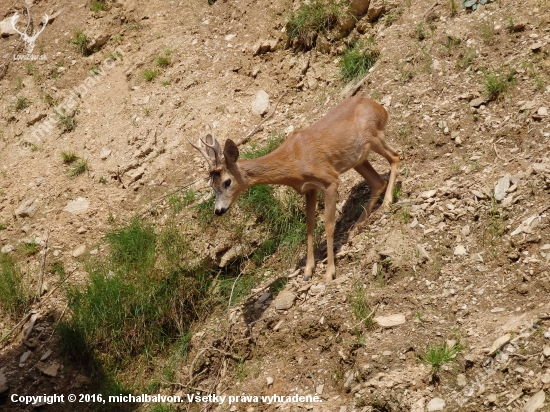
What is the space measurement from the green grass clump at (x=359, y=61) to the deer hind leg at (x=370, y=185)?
1909 millimetres

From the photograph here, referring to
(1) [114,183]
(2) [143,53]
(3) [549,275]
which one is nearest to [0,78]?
(2) [143,53]

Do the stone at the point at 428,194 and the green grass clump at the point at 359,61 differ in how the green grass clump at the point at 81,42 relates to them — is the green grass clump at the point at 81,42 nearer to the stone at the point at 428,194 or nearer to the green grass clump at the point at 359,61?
the green grass clump at the point at 359,61

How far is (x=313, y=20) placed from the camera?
401 inches

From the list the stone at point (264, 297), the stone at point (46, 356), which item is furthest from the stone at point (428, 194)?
the stone at point (46, 356)

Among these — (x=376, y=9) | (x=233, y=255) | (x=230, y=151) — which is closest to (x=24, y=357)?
(x=233, y=255)

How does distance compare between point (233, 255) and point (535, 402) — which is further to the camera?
point (233, 255)

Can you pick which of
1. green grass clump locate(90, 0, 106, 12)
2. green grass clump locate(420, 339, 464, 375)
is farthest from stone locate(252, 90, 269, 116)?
green grass clump locate(420, 339, 464, 375)

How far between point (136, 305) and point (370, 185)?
10.0 ft

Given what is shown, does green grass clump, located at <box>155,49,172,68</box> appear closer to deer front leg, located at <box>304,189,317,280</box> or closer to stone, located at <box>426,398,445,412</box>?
deer front leg, located at <box>304,189,317,280</box>

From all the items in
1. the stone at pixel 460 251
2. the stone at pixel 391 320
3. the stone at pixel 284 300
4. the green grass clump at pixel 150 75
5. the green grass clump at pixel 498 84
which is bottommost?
the stone at pixel 460 251

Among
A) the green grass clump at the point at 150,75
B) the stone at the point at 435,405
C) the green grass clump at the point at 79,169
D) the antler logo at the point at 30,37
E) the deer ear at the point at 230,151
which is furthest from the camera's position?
the antler logo at the point at 30,37

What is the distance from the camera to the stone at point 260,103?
10016mm

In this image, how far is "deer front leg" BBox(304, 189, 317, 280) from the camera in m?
7.68

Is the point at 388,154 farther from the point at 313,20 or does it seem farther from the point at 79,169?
the point at 79,169
